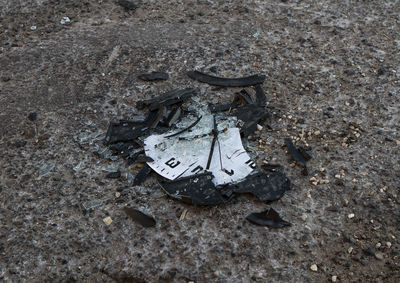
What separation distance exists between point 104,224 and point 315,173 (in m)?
1.25

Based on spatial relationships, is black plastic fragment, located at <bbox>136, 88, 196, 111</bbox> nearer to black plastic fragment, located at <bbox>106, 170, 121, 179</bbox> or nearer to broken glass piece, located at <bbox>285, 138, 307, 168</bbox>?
black plastic fragment, located at <bbox>106, 170, 121, 179</bbox>

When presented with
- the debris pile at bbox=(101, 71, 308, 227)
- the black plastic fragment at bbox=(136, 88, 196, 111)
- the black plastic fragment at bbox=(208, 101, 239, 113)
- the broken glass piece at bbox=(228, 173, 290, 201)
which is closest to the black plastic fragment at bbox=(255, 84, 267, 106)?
the debris pile at bbox=(101, 71, 308, 227)

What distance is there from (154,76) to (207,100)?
1.58ft

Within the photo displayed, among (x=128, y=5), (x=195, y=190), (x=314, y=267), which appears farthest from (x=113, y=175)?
(x=128, y=5)

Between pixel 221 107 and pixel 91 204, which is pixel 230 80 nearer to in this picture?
pixel 221 107

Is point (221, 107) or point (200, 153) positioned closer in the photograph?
point (200, 153)

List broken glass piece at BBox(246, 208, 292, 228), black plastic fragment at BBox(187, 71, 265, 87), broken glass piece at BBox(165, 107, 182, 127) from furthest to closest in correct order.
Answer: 1. black plastic fragment at BBox(187, 71, 265, 87)
2. broken glass piece at BBox(165, 107, 182, 127)
3. broken glass piece at BBox(246, 208, 292, 228)

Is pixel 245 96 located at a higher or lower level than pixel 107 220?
higher

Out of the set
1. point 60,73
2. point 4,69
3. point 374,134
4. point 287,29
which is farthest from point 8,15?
point 374,134

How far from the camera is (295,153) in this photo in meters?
2.80

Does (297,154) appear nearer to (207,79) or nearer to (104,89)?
(207,79)

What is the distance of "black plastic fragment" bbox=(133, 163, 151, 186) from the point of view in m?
2.67

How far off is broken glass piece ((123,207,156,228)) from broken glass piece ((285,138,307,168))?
944 millimetres

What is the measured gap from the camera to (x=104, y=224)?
2467 mm
